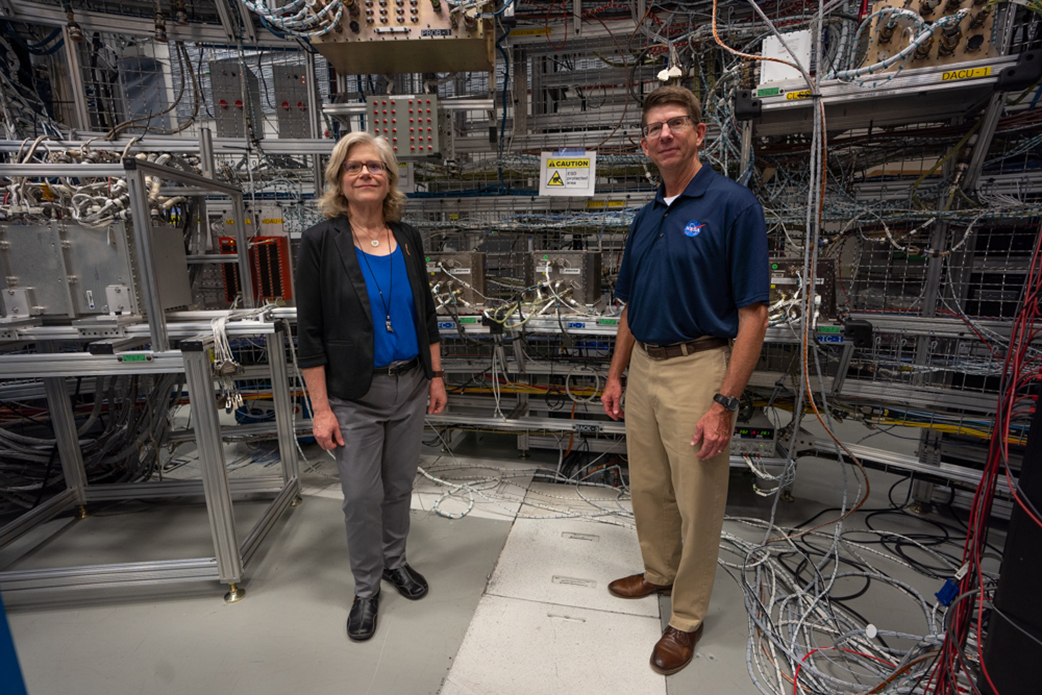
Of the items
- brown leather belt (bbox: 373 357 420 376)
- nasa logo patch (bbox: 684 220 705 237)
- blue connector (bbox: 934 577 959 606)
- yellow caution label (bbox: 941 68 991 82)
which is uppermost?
yellow caution label (bbox: 941 68 991 82)

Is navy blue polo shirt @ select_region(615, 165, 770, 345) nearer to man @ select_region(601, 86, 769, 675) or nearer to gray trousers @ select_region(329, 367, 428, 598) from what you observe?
man @ select_region(601, 86, 769, 675)

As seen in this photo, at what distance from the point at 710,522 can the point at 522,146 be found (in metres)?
2.35

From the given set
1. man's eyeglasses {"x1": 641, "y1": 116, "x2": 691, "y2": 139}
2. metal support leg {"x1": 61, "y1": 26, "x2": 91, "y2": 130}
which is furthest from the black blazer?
metal support leg {"x1": 61, "y1": 26, "x2": 91, "y2": 130}

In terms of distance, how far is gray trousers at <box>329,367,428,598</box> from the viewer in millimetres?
1620

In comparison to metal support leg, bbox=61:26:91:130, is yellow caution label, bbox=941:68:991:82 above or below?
below

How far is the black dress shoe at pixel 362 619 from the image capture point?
5.48 feet

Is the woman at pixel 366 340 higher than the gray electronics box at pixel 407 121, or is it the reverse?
the gray electronics box at pixel 407 121

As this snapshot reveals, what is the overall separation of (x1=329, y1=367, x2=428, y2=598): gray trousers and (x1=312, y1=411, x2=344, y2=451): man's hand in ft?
0.11

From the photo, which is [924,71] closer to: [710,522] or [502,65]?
[710,522]

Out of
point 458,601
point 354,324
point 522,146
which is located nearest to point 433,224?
point 522,146

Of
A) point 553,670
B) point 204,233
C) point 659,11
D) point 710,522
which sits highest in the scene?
point 659,11

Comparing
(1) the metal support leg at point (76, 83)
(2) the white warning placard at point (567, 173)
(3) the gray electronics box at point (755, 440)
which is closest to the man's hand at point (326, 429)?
(2) the white warning placard at point (567, 173)

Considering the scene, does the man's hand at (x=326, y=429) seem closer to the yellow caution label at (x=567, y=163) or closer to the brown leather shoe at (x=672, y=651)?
the brown leather shoe at (x=672, y=651)

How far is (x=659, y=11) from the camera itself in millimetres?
2662
